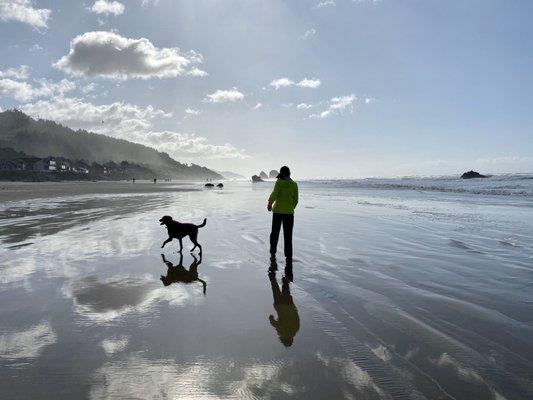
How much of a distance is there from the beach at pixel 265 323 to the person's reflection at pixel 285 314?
0.09ft

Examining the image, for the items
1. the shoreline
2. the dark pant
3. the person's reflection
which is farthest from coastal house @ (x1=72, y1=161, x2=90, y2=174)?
the person's reflection

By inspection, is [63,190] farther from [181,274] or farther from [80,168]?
[80,168]

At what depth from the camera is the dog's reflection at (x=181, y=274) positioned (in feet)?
23.7

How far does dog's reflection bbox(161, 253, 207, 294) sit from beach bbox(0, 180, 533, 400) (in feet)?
0.13

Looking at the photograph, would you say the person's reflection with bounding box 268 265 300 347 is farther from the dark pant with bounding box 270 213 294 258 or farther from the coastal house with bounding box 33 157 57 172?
the coastal house with bounding box 33 157 57 172

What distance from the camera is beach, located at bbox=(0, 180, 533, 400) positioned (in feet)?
11.5

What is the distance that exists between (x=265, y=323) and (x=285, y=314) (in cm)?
46

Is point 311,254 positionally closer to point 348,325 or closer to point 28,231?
point 348,325

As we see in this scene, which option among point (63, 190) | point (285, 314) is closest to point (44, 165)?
point (63, 190)

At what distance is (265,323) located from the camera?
5.07m

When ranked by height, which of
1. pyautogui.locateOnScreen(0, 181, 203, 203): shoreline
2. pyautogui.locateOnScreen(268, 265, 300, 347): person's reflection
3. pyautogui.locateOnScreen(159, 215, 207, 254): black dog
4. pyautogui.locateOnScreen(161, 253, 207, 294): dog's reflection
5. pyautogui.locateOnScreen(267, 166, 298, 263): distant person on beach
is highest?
pyautogui.locateOnScreen(267, 166, 298, 263): distant person on beach

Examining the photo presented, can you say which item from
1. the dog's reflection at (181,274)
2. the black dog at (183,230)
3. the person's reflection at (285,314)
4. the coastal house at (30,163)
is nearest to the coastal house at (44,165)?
the coastal house at (30,163)

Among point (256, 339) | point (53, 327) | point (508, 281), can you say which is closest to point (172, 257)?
point (53, 327)

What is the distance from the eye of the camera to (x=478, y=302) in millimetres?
5836
